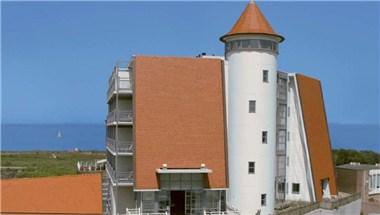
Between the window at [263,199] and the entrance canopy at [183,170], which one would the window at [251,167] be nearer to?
the window at [263,199]

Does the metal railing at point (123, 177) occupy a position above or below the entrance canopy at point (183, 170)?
below

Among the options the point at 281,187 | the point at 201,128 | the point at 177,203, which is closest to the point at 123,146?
the point at 177,203

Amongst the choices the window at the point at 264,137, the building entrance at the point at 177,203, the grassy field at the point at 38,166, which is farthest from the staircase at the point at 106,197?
the grassy field at the point at 38,166

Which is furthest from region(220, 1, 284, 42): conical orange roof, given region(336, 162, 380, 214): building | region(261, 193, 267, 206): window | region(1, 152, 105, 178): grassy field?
region(1, 152, 105, 178): grassy field

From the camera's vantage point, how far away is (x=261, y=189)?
32688 millimetres

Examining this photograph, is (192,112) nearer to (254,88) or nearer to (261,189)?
(254,88)

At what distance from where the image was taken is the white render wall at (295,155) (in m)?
38.1

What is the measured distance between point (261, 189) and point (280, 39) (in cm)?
1058

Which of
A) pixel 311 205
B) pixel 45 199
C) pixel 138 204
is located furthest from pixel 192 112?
pixel 45 199

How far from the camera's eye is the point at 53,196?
123ft

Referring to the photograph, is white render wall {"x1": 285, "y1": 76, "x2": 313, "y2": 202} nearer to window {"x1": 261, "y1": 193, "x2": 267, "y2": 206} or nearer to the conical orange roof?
window {"x1": 261, "y1": 193, "x2": 267, "y2": 206}

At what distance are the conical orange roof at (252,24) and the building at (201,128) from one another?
0.24 feet

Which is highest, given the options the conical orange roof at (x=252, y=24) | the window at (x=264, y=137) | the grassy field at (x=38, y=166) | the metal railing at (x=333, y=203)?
the conical orange roof at (x=252, y=24)

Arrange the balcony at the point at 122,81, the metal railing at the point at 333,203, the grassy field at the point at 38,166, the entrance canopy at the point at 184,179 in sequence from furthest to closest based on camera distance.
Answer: the grassy field at the point at 38,166 → the metal railing at the point at 333,203 → the balcony at the point at 122,81 → the entrance canopy at the point at 184,179
